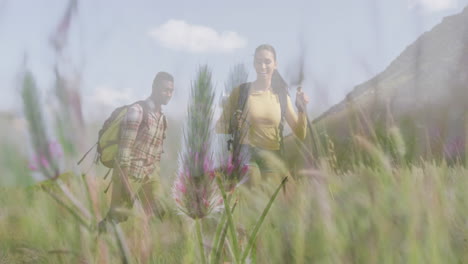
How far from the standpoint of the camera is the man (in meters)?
1.17

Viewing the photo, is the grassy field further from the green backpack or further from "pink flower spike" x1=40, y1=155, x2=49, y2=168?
the green backpack

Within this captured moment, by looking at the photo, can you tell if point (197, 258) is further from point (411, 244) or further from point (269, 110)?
point (269, 110)

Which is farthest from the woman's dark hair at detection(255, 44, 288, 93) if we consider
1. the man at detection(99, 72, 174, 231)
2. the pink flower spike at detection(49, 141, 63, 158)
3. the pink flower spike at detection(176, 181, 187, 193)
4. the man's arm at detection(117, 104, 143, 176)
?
the pink flower spike at detection(49, 141, 63, 158)

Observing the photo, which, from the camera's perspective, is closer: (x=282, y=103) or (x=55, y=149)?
(x=55, y=149)

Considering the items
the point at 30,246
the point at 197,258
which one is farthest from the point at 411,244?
the point at 30,246

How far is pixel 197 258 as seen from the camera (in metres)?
0.83

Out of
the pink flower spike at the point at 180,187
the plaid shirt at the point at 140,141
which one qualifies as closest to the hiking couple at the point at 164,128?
the plaid shirt at the point at 140,141

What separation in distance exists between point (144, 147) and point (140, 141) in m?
0.02

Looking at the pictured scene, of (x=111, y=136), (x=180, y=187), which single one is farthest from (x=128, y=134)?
(x=180, y=187)

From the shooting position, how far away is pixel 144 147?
1.33 meters

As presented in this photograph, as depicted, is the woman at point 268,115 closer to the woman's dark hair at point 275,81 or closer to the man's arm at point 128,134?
the woman's dark hair at point 275,81

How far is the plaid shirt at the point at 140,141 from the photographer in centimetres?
118

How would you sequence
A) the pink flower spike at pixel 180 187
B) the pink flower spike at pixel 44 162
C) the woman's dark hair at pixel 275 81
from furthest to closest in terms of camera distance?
1. the woman's dark hair at pixel 275 81
2. the pink flower spike at pixel 180 187
3. the pink flower spike at pixel 44 162

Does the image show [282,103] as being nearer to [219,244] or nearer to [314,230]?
[314,230]
